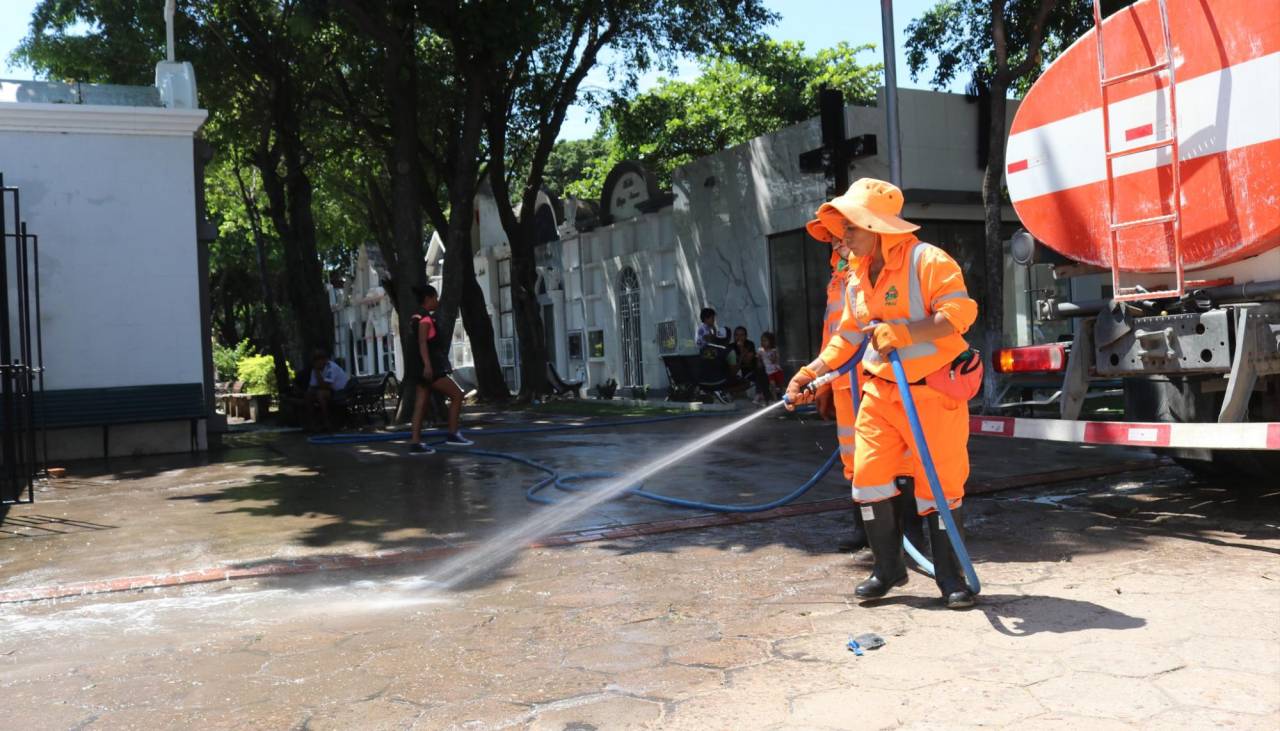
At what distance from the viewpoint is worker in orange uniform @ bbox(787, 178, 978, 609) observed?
447 centimetres

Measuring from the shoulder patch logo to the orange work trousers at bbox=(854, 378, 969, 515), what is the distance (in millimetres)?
332

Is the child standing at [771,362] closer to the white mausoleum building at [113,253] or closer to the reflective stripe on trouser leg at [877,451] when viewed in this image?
the white mausoleum building at [113,253]

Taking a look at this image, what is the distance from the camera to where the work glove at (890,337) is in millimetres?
4477

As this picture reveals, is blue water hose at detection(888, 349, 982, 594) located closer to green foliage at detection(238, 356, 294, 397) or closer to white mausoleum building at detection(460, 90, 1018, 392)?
white mausoleum building at detection(460, 90, 1018, 392)

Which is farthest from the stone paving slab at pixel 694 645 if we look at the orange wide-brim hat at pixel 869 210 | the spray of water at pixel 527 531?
the orange wide-brim hat at pixel 869 210

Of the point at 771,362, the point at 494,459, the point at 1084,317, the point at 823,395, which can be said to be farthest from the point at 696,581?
the point at 771,362

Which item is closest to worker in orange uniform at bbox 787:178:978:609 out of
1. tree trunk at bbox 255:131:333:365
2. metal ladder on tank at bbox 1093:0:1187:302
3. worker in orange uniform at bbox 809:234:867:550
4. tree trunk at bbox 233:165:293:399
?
worker in orange uniform at bbox 809:234:867:550

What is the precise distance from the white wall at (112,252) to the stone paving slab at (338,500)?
1286mm

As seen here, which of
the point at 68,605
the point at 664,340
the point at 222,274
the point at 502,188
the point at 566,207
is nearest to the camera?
the point at 68,605

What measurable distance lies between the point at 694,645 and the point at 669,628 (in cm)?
28

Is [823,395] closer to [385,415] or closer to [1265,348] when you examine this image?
[1265,348]

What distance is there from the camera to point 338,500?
27.5 ft

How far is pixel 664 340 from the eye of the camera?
2245 centimetres

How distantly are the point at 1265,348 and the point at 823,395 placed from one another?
2312 millimetres
